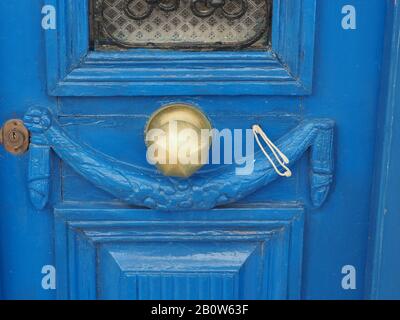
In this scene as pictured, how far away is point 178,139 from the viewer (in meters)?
1.05

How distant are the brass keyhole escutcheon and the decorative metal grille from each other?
0.68ft

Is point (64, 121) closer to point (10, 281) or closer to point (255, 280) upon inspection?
point (10, 281)

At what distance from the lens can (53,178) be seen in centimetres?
116

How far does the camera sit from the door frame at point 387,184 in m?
1.07

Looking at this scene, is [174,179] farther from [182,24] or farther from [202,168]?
[182,24]

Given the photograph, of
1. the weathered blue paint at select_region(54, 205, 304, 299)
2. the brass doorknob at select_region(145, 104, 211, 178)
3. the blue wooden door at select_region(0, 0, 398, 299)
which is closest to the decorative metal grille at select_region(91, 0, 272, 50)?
the blue wooden door at select_region(0, 0, 398, 299)

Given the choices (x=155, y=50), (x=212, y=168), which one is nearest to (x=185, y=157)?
(x=212, y=168)

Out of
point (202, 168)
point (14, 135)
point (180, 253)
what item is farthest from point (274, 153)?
point (14, 135)

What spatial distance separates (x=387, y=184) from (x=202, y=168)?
1.11 feet

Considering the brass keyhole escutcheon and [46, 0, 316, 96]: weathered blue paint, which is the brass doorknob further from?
the brass keyhole escutcheon

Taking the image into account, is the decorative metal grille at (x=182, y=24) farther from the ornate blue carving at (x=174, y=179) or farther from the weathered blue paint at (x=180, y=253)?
the weathered blue paint at (x=180, y=253)

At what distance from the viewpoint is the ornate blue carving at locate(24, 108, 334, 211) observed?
3.73ft

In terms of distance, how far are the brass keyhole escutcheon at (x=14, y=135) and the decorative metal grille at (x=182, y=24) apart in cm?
21
